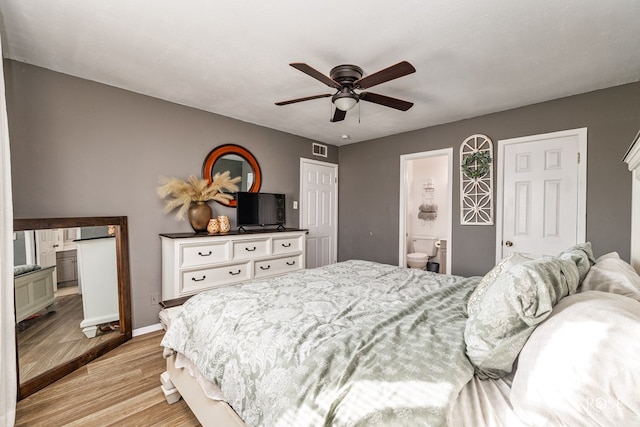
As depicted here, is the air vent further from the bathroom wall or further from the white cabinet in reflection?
the white cabinet in reflection

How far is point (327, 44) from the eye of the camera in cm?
200

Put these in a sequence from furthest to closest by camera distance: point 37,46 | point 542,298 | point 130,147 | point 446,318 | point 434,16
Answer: point 130,147
point 37,46
point 434,16
point 446,318
point 542,298

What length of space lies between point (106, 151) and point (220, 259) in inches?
59.4

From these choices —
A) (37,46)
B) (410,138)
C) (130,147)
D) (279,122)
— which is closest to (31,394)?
(130,147)

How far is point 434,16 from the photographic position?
5.61ft

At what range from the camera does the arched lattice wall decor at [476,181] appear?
11.2 feet

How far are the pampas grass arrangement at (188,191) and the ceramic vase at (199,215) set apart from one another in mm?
49

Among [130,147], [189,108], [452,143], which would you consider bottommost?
[130,147]

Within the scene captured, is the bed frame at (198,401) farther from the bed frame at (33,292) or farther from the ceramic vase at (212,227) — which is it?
the ceramic vase at (212,227)

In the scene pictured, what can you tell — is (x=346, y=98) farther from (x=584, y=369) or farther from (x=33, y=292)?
(x=33, y=292)

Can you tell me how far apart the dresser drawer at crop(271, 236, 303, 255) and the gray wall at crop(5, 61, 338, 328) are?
0.70 m

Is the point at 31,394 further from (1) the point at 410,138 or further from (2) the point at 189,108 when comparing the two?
(1) the point at 410,138

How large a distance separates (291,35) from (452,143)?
8.69 ft

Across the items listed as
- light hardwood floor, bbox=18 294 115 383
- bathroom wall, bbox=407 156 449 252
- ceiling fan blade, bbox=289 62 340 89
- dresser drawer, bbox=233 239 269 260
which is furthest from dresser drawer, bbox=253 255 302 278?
bathroom wall, bbox=407 156 449 252
